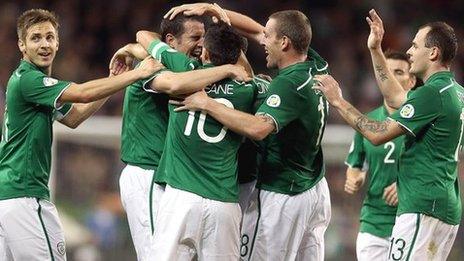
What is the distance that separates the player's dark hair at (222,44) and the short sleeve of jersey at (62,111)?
1.24 meters

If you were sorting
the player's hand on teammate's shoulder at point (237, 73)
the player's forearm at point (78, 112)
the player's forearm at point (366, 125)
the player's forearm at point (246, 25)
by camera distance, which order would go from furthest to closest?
1. the player's forearm at point (246, 25)
2. the player's forearm at point (78, 112)
3. the player's forearm at point (366, 125)
4. the player's hand on teammate's shoulder at point (237, 73)

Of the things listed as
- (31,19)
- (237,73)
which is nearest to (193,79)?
(237,73)

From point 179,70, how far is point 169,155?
0.59 metres

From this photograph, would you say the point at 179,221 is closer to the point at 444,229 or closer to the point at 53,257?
the point at 53,257

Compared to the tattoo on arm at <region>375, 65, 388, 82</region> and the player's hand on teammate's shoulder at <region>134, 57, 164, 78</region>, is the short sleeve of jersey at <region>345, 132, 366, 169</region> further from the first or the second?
the player's hand on teammate's shoulder at <region>134, 57, 164, 78</region>

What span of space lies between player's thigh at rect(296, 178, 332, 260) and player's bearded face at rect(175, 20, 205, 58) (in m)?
1.34

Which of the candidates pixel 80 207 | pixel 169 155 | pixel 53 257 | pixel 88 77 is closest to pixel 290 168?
pixel 169 155

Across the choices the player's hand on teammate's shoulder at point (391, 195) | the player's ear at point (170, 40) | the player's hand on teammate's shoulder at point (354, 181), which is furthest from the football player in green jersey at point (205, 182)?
the player's hand on teammate's shoulder at point (354, 181)

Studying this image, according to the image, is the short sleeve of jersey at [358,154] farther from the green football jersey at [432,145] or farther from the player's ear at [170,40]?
the player's ear at [170,40]

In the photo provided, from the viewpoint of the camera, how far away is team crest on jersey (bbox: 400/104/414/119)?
7.60 metres

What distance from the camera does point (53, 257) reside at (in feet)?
25.1

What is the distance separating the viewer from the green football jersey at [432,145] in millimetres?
7617

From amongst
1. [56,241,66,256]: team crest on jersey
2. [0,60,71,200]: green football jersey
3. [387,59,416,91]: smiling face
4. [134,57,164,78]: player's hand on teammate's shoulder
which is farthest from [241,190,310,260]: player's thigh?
[387,59,416,91]: smiling face

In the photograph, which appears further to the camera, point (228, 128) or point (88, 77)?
point (88, 77)
